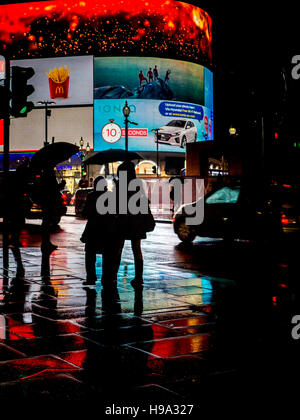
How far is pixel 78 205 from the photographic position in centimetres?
2880

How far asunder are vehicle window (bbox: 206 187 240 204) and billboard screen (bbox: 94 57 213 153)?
42519 mm

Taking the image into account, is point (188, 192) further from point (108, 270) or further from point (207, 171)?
point (108, 270)

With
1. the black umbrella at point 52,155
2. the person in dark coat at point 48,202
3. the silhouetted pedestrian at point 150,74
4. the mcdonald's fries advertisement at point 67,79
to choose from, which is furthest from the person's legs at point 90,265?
the silhouetted pedestrian at point 150,74

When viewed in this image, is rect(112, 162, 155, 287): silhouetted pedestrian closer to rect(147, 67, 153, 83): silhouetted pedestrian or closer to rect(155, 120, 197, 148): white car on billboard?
rect(155, 120, 197, 148): white car on billboard

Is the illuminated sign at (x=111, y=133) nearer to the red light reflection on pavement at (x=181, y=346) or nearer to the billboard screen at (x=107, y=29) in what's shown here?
the billboard screen at (x=107, y=29)

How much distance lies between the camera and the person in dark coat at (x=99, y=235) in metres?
A: 8.03

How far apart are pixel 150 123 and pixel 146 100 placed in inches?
91.5

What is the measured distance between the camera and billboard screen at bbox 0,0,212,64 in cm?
5803

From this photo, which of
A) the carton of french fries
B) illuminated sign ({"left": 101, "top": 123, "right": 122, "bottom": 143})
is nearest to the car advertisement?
illuminated sign ({"left": 101, "top": 123, "right": 122, "bottom": 143})

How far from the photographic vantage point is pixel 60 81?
58469 millimetres

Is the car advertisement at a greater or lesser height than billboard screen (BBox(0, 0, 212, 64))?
lesser

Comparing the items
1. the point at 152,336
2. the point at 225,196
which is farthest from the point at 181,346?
the point at 225,196
